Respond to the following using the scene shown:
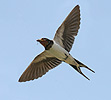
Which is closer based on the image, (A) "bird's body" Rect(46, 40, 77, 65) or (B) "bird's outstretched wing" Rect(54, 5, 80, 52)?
(A) "bird's body" Rect(46, 40, 77, 65)

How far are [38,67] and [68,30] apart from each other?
178 cm

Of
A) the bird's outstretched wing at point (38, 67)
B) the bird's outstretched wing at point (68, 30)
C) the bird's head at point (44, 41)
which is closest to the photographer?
the bird's head at point (44, 41)

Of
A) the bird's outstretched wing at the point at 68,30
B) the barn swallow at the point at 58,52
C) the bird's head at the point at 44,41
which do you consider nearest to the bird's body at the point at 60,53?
the barn swallow at the point at 58,52

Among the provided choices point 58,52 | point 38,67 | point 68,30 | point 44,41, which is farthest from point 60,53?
point 38,67

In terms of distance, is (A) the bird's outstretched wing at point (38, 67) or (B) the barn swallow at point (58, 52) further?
(A) the bird's outstretched wing at point (38, 67)

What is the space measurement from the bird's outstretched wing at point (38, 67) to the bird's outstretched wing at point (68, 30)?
2.41ft

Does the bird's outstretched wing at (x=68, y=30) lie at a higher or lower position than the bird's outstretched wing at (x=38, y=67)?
higher

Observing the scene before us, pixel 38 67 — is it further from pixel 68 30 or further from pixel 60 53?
pixel 68 30

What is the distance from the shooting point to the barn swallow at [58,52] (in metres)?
9.55

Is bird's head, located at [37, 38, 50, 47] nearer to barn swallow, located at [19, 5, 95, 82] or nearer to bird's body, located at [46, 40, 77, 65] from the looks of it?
barn swallow, located at [19, 5, 95, 82]

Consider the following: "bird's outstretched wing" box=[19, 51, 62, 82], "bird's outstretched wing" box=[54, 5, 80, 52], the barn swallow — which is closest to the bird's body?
the barn swallow

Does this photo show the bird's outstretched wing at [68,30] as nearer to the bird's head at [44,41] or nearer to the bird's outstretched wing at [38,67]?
the bird's head at [44,41]

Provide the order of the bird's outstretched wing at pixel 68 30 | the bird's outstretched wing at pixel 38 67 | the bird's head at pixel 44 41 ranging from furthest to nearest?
1. the bird's outstretched wing at pixel 38 67
2. the bird's outstretched wing at pixel 68 30
3. the bird's head at pixel 44 41

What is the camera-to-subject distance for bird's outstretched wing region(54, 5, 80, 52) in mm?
9852
